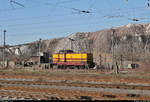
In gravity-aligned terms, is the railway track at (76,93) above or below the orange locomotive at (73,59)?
below

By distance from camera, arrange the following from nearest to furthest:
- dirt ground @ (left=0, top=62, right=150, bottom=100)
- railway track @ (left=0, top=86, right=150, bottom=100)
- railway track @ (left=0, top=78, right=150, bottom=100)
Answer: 1. railway track @ (left=0, top=86, right=150, bottom=100)
2. railway track @ (left=0, top=78, right=150, bottom=100)
3. dirt ground @ (left=0, top=62, right=150, bottom=100)

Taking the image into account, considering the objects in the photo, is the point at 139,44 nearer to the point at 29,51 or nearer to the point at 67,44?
the point at 67,44

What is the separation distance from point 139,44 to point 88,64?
5563cm

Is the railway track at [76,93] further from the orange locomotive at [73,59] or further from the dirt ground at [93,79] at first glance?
the orange locomotive at [73,59]

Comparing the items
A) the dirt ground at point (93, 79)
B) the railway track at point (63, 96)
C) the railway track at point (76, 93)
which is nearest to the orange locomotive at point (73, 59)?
the dirt ground at point (93, 79)

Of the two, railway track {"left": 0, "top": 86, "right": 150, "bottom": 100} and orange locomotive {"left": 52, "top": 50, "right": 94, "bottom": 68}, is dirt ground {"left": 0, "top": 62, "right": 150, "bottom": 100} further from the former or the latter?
orange locomotive {"left": 52, "top": 50, "right": 94, "bottom": 68}

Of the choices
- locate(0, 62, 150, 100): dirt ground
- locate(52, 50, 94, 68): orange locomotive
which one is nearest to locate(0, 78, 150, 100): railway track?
locate(0, 62, 150, 100): dirt ground

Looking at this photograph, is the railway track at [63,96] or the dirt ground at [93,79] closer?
the railway track at [63,96]

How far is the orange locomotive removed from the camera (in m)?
49.6

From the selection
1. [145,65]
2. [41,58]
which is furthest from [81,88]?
[41,58]

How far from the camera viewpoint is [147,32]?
110 m

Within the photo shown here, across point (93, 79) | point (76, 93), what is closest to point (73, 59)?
point (93, 79)

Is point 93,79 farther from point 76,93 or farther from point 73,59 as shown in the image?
point 73,59

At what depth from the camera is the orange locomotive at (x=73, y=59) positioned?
163 feet
